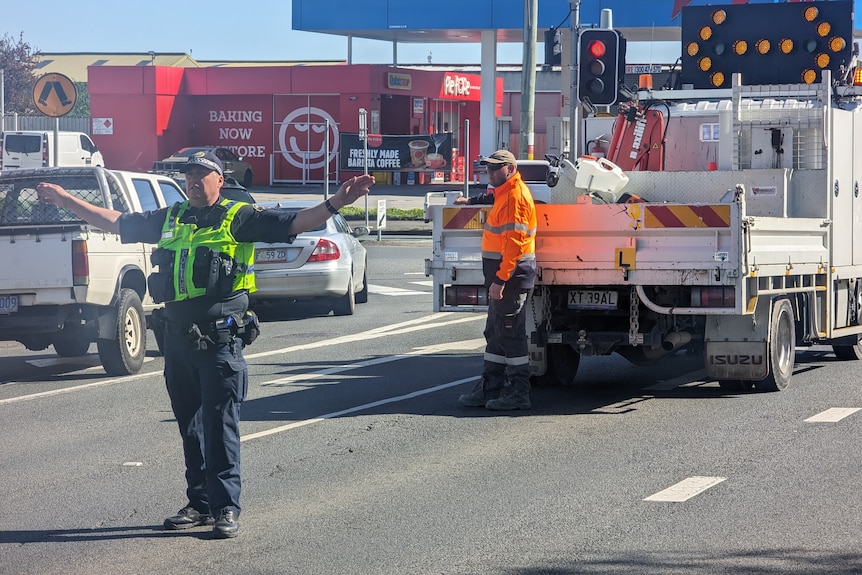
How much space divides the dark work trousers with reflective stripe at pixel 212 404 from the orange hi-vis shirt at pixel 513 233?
3.73 metres

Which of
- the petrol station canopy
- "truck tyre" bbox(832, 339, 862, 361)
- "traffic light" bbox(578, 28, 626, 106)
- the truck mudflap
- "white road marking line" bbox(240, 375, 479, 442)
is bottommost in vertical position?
"white road marking line" bbox(240, 375, 479, 442)

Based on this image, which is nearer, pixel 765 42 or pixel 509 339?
pixel 509 339

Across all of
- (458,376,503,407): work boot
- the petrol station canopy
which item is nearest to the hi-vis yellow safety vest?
(458,376,503,407): work boot

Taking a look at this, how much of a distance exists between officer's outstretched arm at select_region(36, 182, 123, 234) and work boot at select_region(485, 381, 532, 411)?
13.2ft

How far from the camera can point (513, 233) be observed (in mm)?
10125

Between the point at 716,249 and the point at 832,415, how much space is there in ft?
5.06

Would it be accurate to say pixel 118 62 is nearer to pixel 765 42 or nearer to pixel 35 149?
pixel 35 149

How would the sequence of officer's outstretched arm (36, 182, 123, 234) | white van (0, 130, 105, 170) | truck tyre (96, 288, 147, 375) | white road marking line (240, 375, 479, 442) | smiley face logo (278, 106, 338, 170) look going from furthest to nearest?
smiley face logo (278, 106, 338, 170) < white van (0, 130, 105, 170) < truck tyre (96, 288, 147, 375) < white road marking line (240, 375, 479, 442) < officer's outstretched arm (36, 182, 123, 234)

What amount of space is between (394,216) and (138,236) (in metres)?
30.4

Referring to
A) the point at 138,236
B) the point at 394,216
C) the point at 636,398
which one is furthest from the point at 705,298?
the point at 394,216

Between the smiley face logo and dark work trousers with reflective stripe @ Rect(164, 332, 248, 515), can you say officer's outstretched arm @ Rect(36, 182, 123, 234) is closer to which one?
dark work trousers with reflective stripe @ Rect(164, 332, 248, 515)

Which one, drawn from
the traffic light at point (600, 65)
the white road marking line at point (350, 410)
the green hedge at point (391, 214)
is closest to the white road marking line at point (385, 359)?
the white road marking line at point (350, 410)

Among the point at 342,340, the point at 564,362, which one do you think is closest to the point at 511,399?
the point at 564,362

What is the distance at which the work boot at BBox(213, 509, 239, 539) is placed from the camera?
261 inches
